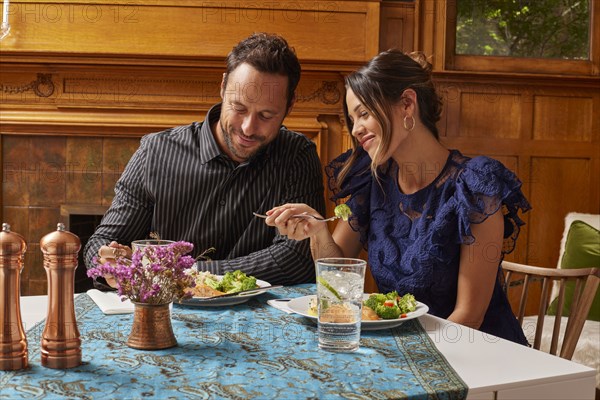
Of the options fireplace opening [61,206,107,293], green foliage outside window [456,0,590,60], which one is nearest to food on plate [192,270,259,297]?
fireplace opening [61,206,107,293]

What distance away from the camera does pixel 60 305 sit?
45.5 inches

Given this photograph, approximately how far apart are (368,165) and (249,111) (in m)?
0.39

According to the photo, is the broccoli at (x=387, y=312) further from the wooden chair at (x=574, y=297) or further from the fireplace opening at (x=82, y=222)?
the fireplace opening at (x=82, y=222)

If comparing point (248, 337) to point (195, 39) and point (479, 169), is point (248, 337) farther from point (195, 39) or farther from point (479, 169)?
point (195, 39)

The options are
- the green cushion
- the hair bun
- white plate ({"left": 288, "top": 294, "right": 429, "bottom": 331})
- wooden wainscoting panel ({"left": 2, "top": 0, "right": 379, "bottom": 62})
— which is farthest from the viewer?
wooden wainscoting panel ({"left": 2, "top": 0, "right": 379, "bottom": 62})

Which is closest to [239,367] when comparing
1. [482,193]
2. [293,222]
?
[293,222]

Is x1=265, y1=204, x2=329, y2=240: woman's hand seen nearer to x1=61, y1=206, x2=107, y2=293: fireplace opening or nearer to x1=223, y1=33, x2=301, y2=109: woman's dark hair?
x1=223, y1=33, x2=301, y2=109: woman's dark hair

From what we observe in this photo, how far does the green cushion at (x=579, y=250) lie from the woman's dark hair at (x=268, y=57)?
176 centimetres

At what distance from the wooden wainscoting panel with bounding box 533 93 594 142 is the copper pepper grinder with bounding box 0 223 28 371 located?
130 inches

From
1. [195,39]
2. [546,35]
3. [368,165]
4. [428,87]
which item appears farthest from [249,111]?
[546,35]

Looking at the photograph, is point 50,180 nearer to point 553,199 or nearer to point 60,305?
point 553,199

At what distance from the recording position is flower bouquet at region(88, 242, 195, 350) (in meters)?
1.21

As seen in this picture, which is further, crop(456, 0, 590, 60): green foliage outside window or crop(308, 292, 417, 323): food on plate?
crop(456, 0, 590, 60): green foliage outside window

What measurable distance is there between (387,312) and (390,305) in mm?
A: 30
